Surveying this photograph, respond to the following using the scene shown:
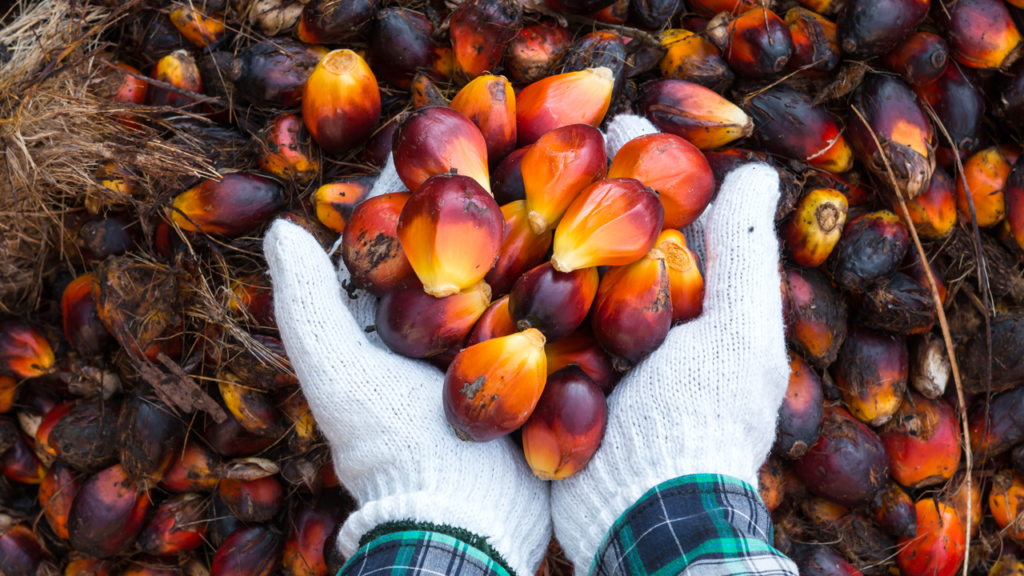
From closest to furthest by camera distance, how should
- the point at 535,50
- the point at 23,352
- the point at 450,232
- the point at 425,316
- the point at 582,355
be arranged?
the point at 450,232, the point at 425,316, the point at 582,355, the point at 535,50, the point at 23,352

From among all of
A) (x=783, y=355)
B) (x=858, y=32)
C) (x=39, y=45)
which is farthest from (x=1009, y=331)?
(x=39, y=45)

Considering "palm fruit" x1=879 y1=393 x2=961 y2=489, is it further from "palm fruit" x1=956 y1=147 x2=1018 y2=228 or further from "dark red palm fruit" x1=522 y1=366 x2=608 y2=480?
"dark red palm fruit" x1=522 y1=366 x2=608 y2=480

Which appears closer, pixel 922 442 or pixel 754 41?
pixel 754 41

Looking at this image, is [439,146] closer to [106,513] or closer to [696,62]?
[696,62]

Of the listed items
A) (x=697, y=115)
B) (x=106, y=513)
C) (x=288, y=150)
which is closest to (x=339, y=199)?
(x=288, y=150)

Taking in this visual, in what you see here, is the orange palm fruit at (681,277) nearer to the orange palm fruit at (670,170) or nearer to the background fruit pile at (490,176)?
the orange palm fruit at (670,170)

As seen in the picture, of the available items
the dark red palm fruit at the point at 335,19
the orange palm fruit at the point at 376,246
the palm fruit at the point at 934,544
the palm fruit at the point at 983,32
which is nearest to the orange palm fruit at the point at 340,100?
the dark red palm fruit at the point at 335,19

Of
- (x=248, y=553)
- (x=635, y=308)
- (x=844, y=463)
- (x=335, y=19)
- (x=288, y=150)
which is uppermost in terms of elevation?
(x=335, y=19)

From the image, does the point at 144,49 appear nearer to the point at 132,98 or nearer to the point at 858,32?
the point at 132,98
